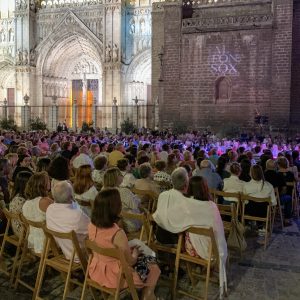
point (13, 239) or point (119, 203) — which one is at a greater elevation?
point (119, 203)

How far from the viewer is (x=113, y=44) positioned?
98.4 ft

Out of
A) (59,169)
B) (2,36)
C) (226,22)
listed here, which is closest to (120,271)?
(59,169)

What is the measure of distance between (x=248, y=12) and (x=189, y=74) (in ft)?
15.2

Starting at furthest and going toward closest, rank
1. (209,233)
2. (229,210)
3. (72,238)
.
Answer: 1. (229,210)
2. (209,233)
3. (72,238)

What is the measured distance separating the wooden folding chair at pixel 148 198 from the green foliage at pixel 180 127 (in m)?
16.4

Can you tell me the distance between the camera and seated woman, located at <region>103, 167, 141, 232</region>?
5.34m

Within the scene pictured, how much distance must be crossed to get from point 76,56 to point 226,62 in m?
16.4

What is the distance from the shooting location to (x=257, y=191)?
272 inches

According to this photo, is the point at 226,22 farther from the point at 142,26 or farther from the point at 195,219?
the point at 195,219

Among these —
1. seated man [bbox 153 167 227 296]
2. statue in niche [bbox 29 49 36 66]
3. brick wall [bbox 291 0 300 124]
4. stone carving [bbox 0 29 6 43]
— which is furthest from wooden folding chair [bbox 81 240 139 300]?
stone carving [bbox 0 29 6 43]

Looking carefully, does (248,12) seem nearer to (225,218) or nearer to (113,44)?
(113,44)

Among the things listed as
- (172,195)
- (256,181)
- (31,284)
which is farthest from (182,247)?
(256,181)

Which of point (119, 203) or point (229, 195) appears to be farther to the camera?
point (229, 195)

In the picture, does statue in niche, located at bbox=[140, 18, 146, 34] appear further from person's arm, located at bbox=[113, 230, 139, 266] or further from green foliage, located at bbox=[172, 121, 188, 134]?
person's arm, located at bbox=[113, 230, 139, 266]
